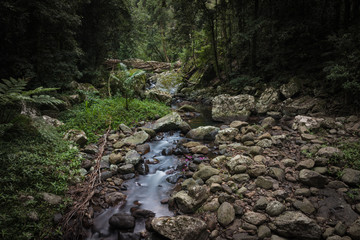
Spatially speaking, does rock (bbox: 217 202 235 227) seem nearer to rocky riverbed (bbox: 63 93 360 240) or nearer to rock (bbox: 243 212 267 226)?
rocky riverbed (bbox: 63 93 360 240)

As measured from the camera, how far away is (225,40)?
12234 millimetres

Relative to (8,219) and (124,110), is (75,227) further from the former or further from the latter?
(124,110)

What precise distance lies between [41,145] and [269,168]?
500cm

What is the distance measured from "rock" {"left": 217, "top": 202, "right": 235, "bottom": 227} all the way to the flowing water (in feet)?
2.78

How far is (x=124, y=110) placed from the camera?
7926 millimetres

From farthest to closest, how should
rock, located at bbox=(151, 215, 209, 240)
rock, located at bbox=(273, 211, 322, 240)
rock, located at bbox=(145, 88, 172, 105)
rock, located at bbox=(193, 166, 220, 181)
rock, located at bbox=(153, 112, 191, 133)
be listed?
rock, located at bbox=(145, 88, 172, 105) → rock, located at bbox=(153, 112, 191, 133) → rock, located at bbox=(193, 166, 220, 181) → rock, located at bbox=(151, 215, 209, 240) → rock, located at bbox=(273, 211, 322, 240)

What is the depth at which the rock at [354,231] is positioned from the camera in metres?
2.19

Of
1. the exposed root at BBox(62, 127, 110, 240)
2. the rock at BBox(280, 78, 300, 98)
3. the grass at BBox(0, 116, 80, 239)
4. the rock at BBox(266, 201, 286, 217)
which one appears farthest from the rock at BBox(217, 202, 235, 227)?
the rock at BBox(280, 78, 300, 98)

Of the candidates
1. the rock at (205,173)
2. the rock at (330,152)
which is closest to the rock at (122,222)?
the rock at (205,173)

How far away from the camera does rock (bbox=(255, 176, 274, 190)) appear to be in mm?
3291

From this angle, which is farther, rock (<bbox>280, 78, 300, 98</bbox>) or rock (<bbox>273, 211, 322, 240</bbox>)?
rock (<bbox>280, 78, 300, 98</bbox>)

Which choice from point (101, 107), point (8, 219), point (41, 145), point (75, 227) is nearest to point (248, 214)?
point (75, 227)

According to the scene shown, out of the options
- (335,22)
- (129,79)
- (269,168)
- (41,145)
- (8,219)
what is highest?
(335,22)

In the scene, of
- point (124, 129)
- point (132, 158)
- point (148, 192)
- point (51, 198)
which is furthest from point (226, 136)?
point (51, 198)
